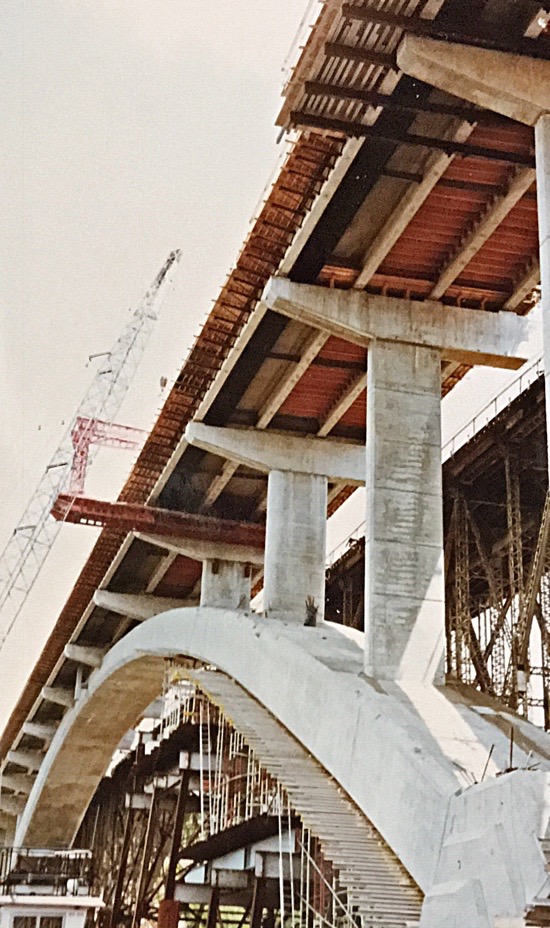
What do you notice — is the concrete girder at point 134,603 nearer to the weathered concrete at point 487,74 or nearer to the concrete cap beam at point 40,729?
the concrete cap beam at point 40,729

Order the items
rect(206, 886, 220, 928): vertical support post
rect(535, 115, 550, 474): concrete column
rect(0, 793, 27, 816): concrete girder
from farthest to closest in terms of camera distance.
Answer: rect(0, 793, 27, 816): concrete girder
rect(206, 886, 220, 928): vertical support post
rect(535, 115, 550, 474): concrete column

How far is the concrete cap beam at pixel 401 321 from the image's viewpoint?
2061cm

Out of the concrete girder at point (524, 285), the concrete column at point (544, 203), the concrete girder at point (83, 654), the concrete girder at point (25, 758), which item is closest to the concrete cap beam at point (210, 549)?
the concrete girder at point (524, 285)

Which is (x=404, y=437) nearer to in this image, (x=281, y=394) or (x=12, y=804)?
(x=281, y=394)

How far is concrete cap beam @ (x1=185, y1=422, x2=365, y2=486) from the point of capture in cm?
2697

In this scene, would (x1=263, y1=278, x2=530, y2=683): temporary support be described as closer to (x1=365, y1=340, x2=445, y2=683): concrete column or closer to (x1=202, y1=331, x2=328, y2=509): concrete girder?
(x1=365, y1=340, x2=445, y2=683): concrete column

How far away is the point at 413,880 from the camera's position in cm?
1454

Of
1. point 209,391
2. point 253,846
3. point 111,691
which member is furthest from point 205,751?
point 209,391

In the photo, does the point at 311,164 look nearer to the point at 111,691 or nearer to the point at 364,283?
the point at 364,283

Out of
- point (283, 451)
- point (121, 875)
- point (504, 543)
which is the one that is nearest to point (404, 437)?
point (283, 451)

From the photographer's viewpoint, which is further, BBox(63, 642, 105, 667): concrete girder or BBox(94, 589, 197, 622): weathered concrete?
BBox(63, 642, 105, 667): concrete girder

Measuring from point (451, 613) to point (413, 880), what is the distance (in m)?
14.0

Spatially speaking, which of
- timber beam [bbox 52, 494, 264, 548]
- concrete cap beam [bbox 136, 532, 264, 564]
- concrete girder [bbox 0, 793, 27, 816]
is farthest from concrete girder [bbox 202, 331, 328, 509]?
concrete girder [bbox 0, 793, 27, 816]

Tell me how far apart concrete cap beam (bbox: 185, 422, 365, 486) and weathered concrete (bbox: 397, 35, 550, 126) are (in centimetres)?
1335
